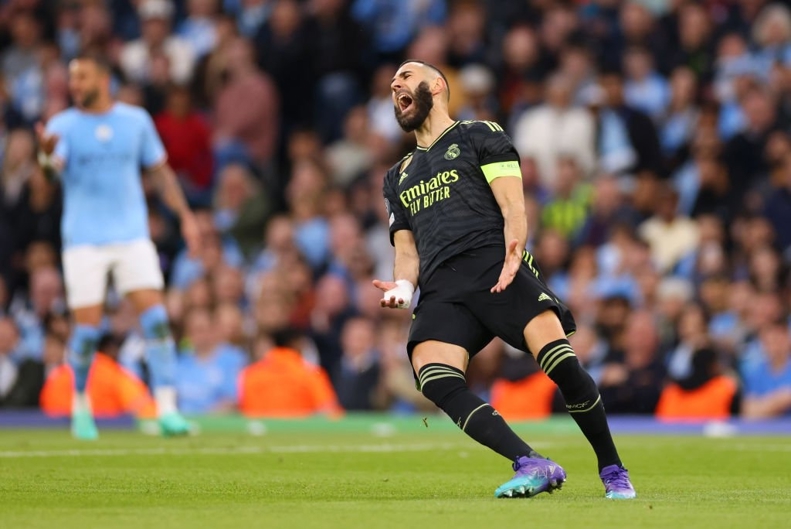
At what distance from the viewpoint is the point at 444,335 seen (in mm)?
8039

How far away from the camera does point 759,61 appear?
729 inches

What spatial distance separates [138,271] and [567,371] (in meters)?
5.92

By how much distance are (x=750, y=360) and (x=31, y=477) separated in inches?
350

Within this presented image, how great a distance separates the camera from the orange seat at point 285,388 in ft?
55.8

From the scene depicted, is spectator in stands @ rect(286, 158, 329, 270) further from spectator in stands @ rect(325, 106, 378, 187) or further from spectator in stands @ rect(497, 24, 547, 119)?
spectator in stands @ rect(497, 24, 547, 119)

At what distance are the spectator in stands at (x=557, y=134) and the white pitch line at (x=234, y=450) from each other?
22.2 feet

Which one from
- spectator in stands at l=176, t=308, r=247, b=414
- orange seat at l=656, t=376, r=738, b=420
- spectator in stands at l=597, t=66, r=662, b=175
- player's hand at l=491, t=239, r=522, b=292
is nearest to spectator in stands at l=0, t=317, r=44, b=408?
spectator in stands at l=176, t=308, r=247, b=414

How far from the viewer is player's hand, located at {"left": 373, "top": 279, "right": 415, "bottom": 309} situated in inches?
311

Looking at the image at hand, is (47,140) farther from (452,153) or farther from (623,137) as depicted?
(623,137)

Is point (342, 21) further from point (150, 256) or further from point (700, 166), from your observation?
point (150, 256)

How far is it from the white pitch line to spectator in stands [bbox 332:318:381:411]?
4793mm

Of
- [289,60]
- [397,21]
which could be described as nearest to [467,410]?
[289,60]

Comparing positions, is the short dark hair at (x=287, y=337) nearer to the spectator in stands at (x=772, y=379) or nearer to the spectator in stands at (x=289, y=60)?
the spectator in stands at (x=772, y=379)

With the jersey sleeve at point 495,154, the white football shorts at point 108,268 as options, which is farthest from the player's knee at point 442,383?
the white football shorts at point 108,268
